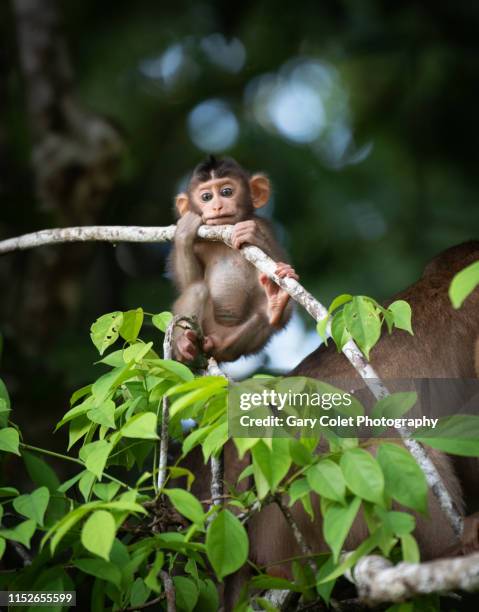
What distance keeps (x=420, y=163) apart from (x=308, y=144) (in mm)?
1802

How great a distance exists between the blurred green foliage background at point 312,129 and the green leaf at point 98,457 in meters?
6.21

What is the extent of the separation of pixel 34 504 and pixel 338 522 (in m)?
1.23

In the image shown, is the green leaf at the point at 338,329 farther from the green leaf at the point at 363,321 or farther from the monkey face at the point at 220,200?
Result: the monkey face at the point at 220,200

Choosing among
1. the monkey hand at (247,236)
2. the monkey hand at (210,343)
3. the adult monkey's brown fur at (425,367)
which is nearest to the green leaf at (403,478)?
the adult monkey's brown fur at (425,367)

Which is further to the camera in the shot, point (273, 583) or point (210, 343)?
point (210, 343)

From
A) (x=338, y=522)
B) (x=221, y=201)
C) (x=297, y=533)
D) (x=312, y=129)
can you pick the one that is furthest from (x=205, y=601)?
(x=312, y=129)

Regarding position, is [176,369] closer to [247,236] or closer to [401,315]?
[401,315]

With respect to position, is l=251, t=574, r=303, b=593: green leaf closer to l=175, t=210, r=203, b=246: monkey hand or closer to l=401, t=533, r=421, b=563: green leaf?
l=401, t=533, r=421, b=563: green leaf

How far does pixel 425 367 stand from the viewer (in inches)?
231

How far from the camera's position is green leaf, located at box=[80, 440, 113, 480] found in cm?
392

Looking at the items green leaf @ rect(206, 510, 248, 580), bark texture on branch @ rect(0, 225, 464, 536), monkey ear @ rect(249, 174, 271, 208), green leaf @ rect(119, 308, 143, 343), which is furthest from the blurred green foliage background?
green leaf @ rect(206, 510, 248, 580)

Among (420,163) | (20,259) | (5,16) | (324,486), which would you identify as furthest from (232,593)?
(420,163)

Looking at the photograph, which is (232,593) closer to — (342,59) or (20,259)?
(20,259)

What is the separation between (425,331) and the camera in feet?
19.6
